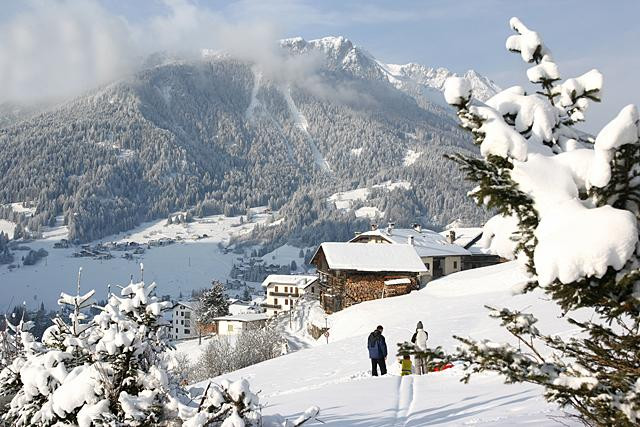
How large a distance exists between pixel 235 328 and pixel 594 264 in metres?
76.6

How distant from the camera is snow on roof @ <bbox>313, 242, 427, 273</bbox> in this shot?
5334 cm

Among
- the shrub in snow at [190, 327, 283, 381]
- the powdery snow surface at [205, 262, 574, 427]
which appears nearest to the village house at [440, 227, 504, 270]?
the shrub in snow at [190, 327, 283, 381]

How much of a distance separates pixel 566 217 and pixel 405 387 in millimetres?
10776

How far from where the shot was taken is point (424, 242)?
70.0m

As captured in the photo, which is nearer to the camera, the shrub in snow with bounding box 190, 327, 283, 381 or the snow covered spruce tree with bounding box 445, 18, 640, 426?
the snow covered spruce tree with bounding box 445, 18, 640, 426

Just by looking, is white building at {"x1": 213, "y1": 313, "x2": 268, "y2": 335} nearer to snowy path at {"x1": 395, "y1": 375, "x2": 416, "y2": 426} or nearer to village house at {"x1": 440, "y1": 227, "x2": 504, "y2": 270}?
village house at {"x1": 440, "y1": 227, "x2": 504, "y2": 270}

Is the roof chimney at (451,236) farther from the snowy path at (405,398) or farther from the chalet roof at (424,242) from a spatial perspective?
the snowy path at (405,398)

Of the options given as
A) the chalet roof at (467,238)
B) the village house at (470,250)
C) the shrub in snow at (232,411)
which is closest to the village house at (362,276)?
the village house at (470,250)

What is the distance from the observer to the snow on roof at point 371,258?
5334 centimetres

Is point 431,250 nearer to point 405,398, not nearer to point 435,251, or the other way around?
point 435,251

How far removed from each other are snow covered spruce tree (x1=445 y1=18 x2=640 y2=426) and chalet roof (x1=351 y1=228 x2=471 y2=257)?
201 ft

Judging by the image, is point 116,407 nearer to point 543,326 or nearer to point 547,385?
point 547,385

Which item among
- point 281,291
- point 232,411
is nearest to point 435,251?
point 281,291

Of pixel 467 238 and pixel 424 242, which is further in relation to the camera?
pixel 467 238
